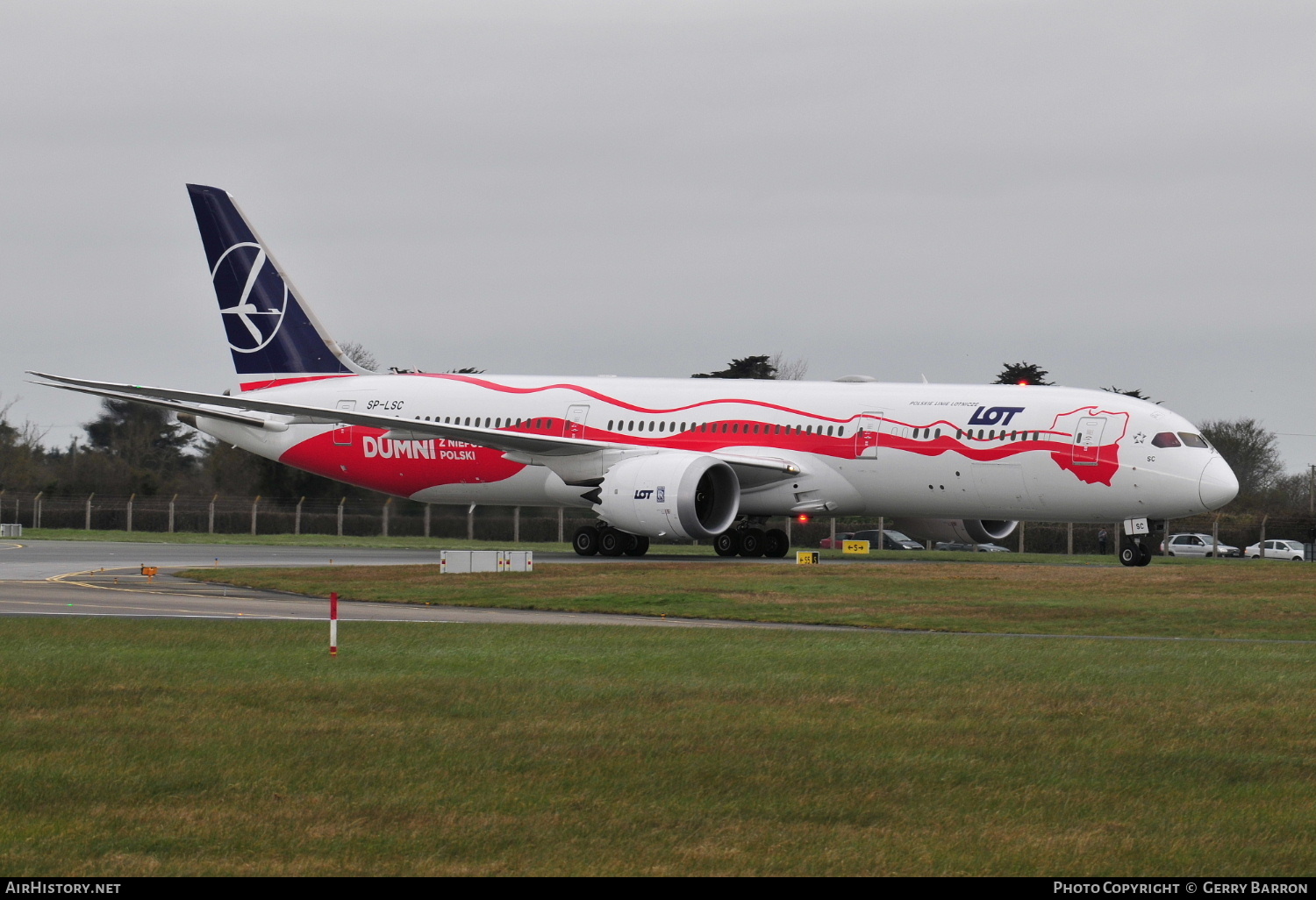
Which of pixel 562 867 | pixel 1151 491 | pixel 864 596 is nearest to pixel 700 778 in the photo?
pixel 562 867

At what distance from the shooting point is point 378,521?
A: 55.4 meters

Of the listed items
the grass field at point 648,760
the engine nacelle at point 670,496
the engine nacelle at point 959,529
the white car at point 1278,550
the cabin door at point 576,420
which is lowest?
the grass field at point 648,760

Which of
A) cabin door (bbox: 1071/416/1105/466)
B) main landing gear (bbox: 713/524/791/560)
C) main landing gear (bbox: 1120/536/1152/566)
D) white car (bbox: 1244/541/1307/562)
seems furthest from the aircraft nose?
Answer: white car (bbox: 1244/541/1307/562)

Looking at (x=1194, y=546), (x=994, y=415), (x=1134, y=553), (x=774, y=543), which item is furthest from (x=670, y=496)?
(x=1194, y=546)

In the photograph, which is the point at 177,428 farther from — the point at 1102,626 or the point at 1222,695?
the point at 1222,695

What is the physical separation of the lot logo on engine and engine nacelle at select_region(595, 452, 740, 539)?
5.68 meters

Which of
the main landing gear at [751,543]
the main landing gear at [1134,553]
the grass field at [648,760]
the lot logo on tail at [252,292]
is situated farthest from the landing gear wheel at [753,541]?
the grass field at [648,760]

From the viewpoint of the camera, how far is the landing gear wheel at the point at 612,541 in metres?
39.2

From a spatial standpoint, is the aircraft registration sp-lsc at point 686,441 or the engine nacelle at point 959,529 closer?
the aircraft registration sp-lsc at point 686,441

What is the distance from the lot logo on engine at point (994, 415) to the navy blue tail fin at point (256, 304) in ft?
60.2

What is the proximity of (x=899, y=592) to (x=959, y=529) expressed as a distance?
14032 mm

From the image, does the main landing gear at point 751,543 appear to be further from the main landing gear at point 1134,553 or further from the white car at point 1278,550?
the white car at point 1278,550

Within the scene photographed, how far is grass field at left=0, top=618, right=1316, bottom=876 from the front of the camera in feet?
Result: 28.8

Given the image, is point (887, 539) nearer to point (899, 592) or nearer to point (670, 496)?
point (670, 496)
